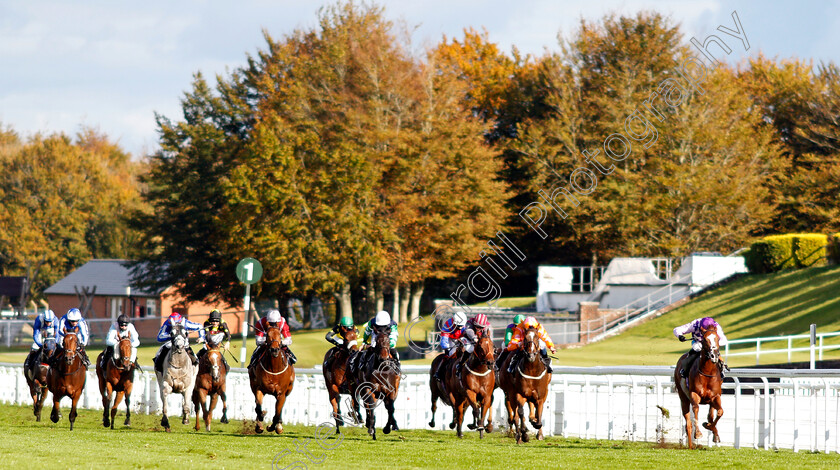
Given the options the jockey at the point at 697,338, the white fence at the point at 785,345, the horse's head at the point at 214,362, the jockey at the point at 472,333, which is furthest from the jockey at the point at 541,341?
the white fence at the point at 785,345

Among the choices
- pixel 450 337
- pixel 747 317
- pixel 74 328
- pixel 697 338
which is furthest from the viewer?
pixel 747 317

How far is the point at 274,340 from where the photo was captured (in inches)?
555

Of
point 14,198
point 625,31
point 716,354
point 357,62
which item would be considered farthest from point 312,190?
point 14,198

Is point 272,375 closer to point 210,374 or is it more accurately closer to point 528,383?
point 210,374

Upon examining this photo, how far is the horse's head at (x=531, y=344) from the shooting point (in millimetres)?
12844

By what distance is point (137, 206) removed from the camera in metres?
69.2

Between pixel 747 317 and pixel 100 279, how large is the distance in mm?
38747

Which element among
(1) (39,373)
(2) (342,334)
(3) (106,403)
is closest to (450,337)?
(2) (342,334)

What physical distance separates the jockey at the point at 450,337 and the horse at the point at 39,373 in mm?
5947

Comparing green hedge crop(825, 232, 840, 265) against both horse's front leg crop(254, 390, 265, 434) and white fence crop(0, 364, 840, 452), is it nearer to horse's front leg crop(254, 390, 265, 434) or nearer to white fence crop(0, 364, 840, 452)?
white fence crop(0, 364, 840, 452)

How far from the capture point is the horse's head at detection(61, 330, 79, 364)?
15473mm

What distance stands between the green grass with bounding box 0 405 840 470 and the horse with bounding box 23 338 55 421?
5.49ft

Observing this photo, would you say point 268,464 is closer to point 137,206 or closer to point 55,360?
point 55,360

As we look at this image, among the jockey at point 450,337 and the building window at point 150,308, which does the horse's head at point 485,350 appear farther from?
the building window at point 150,308
